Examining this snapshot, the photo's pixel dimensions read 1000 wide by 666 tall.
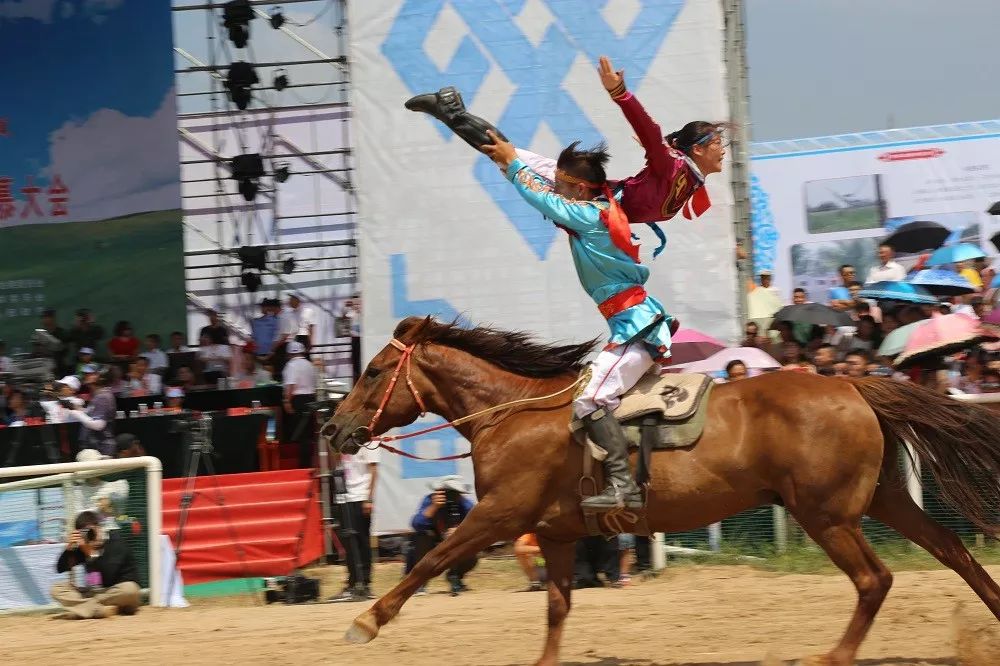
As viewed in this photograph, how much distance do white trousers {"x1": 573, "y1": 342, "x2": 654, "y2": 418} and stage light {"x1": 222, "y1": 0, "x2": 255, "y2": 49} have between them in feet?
33.6

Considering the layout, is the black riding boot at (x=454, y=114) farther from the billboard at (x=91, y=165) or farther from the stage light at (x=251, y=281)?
the stage light at (x=251, y=281)

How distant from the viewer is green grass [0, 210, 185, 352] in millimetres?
15391

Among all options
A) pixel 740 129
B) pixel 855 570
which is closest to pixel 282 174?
pixel 740 129

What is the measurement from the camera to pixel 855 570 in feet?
19.3

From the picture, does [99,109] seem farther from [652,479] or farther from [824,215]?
[652,479]

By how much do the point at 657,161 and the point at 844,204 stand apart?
→ 38.1ft

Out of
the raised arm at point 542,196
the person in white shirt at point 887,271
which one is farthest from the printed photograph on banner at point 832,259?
the raised arm at point 542,196

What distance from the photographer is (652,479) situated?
605 cm

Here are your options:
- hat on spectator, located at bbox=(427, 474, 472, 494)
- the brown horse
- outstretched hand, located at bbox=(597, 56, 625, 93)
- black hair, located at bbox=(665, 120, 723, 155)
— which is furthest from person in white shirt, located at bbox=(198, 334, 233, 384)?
outstretched hand, located at bbox=(597, 56, 625, 93)

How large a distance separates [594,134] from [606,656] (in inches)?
244

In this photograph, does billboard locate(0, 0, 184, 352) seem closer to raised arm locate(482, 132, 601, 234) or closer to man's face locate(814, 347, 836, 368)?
man's face locate(814, 347, 836, 368)

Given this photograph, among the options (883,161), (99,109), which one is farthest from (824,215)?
(99,109)

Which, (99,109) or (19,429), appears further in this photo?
(99,109)

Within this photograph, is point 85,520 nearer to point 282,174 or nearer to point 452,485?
point 452,485
